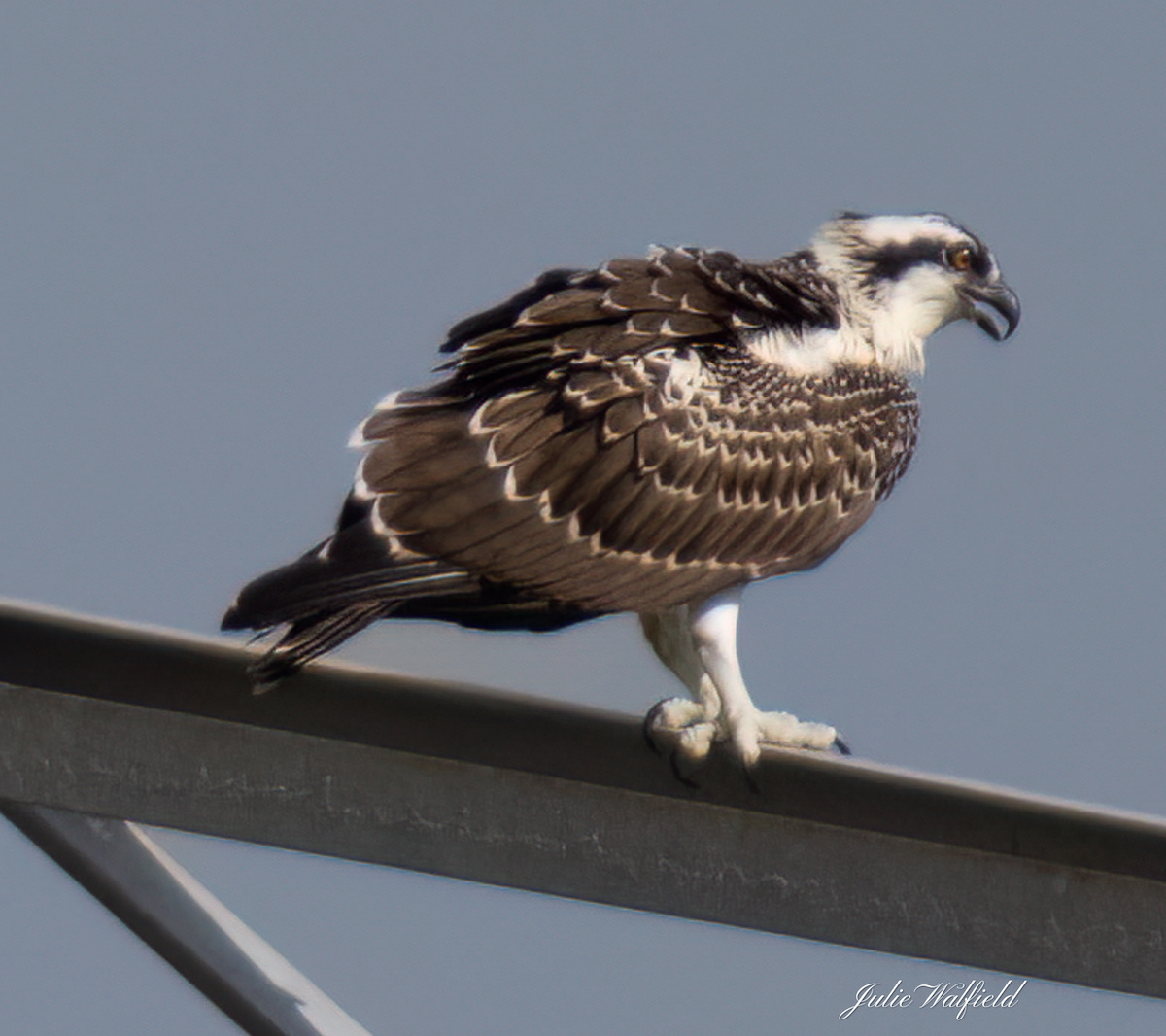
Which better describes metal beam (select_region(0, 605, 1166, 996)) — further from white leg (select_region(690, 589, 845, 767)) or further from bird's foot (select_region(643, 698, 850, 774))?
white leg (select_region(690, 589, 845, 767))

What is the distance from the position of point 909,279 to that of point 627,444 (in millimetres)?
1253

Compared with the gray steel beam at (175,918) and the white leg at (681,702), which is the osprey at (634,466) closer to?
the white leg at (681,702)

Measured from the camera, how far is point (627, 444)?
531 centimetres

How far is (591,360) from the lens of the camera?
5.32 metres

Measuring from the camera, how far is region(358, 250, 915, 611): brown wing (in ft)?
16.8

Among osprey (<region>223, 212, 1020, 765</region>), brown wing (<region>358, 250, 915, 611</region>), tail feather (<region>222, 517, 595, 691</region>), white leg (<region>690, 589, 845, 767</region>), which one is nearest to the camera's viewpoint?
tail feather (<region>222, 517, 595, 691</region>)

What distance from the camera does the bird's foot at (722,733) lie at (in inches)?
176

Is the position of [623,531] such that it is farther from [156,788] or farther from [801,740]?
[156,788]

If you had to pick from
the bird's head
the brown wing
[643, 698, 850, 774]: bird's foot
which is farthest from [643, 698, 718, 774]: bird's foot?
the bird's head

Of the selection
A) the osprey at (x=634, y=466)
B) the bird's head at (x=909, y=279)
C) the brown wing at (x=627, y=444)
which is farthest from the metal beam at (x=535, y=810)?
the bird's head at (x=909, y=279)

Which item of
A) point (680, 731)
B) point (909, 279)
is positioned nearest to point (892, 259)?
point (909, 279)

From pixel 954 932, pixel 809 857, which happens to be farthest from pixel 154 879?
pixel 954 932

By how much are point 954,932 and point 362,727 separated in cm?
129

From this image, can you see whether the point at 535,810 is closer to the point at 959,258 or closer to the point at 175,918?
the point at 175,918
